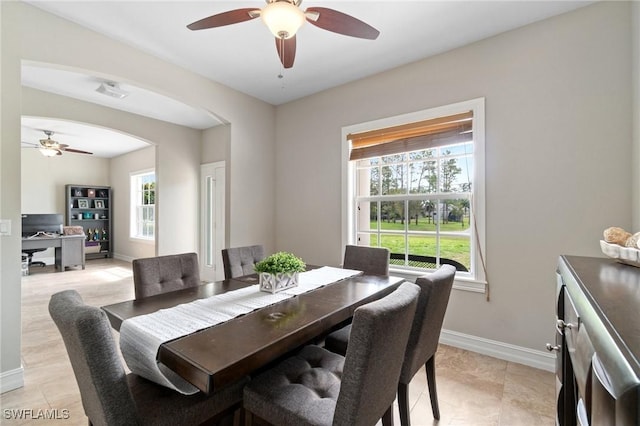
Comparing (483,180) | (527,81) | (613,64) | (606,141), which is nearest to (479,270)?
(483,180)

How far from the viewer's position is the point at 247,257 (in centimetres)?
259

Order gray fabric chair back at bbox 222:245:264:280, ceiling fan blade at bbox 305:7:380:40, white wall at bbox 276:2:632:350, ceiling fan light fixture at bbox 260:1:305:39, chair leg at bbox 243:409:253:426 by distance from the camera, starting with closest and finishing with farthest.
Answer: chair leg at bbox 243:409:253:426
ceiling fan light fixture at bbox 260:1:305:39
ceiling fan blade at bbox 305:7:380:40
white wall at bbox 276:2:632:350
gray fabric chair back at bbox 222:245:264:280

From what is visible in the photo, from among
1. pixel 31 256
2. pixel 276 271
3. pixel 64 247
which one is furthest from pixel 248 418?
pixel 31 256

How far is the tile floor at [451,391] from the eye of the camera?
179 centimetres

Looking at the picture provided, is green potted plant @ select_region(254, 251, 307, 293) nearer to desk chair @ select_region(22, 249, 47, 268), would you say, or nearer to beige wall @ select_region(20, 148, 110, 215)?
desk chair @ select_region(22, 249, 47, 268)

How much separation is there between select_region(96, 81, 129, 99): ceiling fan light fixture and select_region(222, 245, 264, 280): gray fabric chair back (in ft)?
8.86

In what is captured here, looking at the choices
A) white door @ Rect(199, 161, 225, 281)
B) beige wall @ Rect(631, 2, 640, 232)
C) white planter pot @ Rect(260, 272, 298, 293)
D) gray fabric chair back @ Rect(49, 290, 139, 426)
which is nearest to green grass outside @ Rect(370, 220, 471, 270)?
beige wall @ Rect(631, 2, 640, 232)

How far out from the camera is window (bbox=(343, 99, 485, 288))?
8.87ft

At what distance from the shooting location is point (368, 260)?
8.71 ft

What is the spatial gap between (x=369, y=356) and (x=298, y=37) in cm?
270

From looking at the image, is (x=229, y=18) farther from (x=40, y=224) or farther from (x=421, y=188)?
(x=40, y=224)

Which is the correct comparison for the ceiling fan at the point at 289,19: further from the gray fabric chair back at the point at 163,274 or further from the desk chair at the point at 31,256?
the desk chair at the point at 31,256

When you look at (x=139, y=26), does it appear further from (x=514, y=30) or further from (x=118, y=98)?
(x=514, y=30)

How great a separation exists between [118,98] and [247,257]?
3102 mm
